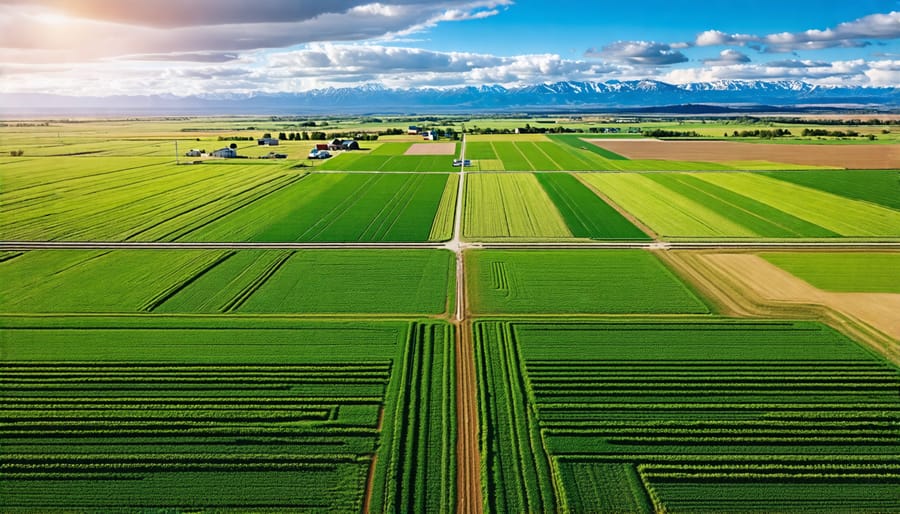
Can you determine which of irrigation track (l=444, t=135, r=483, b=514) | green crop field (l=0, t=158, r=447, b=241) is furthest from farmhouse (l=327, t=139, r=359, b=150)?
irrigation track (l=444, t=135, r=483, b=514)

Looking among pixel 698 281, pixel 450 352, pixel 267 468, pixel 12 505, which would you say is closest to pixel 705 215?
pixel 698 281

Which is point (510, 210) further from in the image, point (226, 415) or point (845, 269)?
point (226, 415)

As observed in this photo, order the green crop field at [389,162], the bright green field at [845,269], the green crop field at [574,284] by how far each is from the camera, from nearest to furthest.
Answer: the green crop field at [574,284], the bright green field at [845,269], the green crop field at [389,162]

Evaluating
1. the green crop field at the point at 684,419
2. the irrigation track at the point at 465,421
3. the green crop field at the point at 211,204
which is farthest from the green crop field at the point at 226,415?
the green crop field at the point at 211,204

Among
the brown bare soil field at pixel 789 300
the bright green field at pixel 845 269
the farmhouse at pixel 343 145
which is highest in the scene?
the farmhouse at pixel 343 145

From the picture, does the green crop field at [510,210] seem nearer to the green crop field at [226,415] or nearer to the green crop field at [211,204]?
the green crop field at [211,204]

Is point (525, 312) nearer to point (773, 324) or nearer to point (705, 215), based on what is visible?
point (773, 324)
